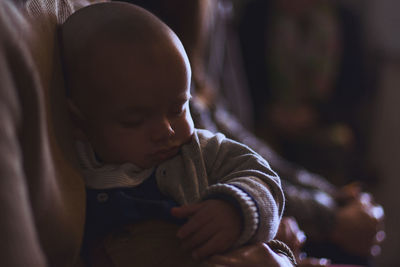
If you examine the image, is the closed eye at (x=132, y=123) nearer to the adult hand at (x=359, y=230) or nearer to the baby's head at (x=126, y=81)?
the baby's head at (x=126, y=81)

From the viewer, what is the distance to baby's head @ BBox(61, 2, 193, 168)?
380mm

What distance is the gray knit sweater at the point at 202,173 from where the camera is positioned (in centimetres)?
40

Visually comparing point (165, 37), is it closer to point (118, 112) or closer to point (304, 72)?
point (118, 112)

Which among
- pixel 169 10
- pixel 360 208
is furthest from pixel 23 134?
pixel 360 208

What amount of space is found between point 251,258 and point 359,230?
553 mm

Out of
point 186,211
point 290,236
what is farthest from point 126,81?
point 290,236

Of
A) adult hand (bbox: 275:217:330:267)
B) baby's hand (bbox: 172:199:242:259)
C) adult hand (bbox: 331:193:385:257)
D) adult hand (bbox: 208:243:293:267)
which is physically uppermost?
baby's hand (bbox: 172:199:242:259)

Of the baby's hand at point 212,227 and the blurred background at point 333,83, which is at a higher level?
the baby's hand at point 212,227

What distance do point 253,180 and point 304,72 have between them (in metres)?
1.62

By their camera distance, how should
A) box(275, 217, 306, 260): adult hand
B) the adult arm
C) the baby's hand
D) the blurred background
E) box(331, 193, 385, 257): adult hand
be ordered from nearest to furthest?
1. the adult arm
2. the baby's hand
3. box(275, 217, 306, 260): adult hand
4. box(331, 193, 385, 257): adult hand
5. the blurred background

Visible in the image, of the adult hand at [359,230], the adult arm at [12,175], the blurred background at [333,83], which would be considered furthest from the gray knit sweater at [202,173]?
the blurred background at [333,83]

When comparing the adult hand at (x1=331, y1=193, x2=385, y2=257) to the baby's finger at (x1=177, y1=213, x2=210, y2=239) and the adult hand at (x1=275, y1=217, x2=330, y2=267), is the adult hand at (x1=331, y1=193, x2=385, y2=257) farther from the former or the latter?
the baby's finger at (x1=177, y1=213, x2=210, y2=239)

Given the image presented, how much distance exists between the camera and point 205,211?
14.5 inches

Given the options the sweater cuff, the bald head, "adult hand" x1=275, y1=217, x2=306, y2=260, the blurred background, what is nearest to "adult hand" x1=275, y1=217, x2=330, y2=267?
"adult hand" x1=275, y1=217, x2=306, y2=260
